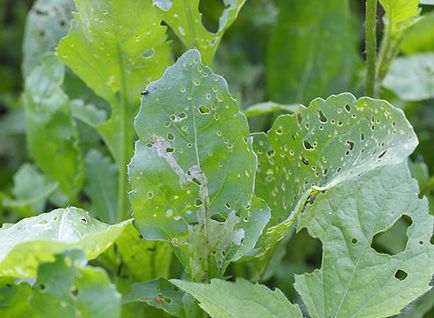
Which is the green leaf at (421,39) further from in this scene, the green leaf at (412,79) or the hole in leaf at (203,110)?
the hole in leaf at (203,110)

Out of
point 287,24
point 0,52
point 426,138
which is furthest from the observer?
point 0,52

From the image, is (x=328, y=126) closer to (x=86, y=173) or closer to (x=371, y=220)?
(x=371, y=220)

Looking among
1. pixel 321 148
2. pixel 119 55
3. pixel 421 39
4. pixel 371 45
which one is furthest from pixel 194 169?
pixel 421 39

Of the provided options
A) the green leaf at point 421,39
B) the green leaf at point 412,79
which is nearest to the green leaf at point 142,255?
the green leaf at point 412,79

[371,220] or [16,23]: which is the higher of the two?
[371,220]

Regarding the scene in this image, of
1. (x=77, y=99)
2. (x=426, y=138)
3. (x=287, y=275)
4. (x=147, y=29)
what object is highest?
(x=147, y=29)

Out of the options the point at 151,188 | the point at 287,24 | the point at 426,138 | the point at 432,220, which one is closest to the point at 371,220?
the point at 432,220

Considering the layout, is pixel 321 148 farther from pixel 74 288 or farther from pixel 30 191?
pixel 30 191
